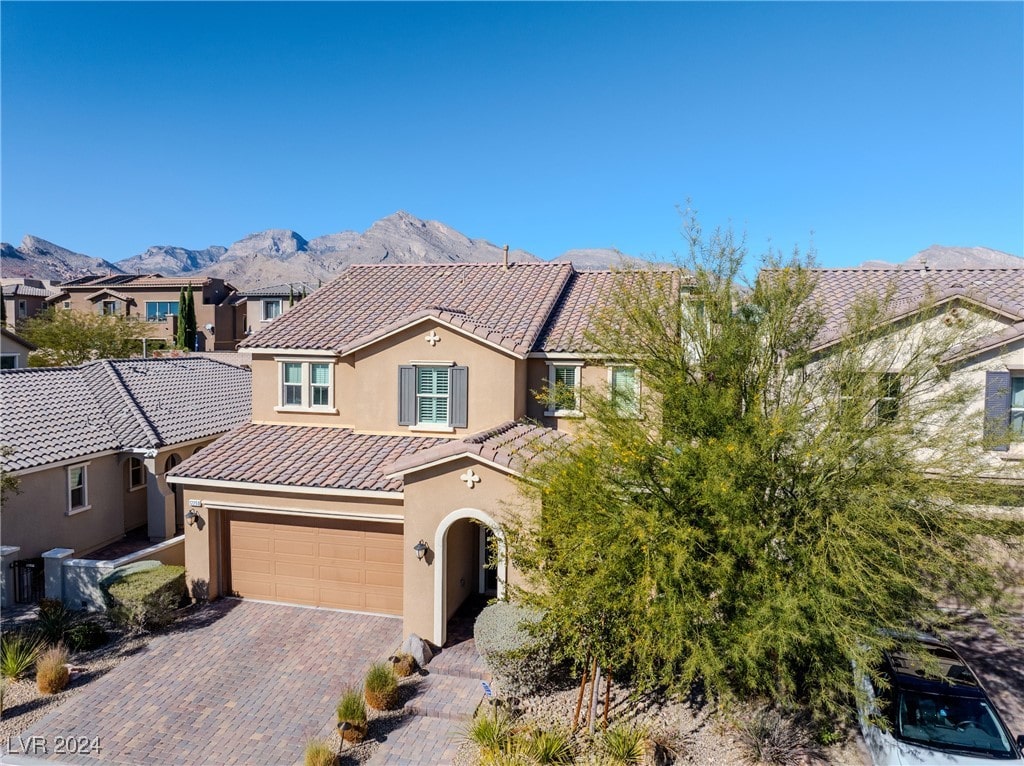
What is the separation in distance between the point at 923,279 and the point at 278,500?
2039cm

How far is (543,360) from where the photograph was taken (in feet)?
60.6

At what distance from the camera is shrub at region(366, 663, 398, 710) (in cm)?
1192

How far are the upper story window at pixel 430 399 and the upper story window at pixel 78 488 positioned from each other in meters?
9.87

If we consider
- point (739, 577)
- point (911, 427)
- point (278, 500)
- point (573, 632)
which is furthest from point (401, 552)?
point (911, 427)

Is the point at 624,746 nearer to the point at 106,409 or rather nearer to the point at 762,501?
the point at 762,501

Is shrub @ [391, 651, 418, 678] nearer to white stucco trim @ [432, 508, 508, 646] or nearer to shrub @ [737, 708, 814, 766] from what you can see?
white stucco trim @ [432, 508, 508, 646]

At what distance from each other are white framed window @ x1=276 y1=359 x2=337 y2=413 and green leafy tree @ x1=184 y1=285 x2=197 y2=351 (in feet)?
135

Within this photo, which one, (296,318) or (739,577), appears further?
(296,318)

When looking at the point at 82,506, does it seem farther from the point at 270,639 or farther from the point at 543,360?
the point at 543,360

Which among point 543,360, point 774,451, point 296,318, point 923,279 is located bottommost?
point 774,451

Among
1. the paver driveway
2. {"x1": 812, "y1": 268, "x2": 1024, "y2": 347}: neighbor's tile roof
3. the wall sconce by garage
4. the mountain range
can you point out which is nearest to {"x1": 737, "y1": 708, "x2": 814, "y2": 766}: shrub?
the wall sconce by garage

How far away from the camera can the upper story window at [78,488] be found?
61.0 ft

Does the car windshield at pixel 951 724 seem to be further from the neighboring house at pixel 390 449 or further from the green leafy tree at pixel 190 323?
the green leafy tree at pixel 190 323

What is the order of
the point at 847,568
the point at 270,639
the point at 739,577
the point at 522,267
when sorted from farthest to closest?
the point at 522,267
the point at 270,639
the point at 739,577
the point at 847,568
